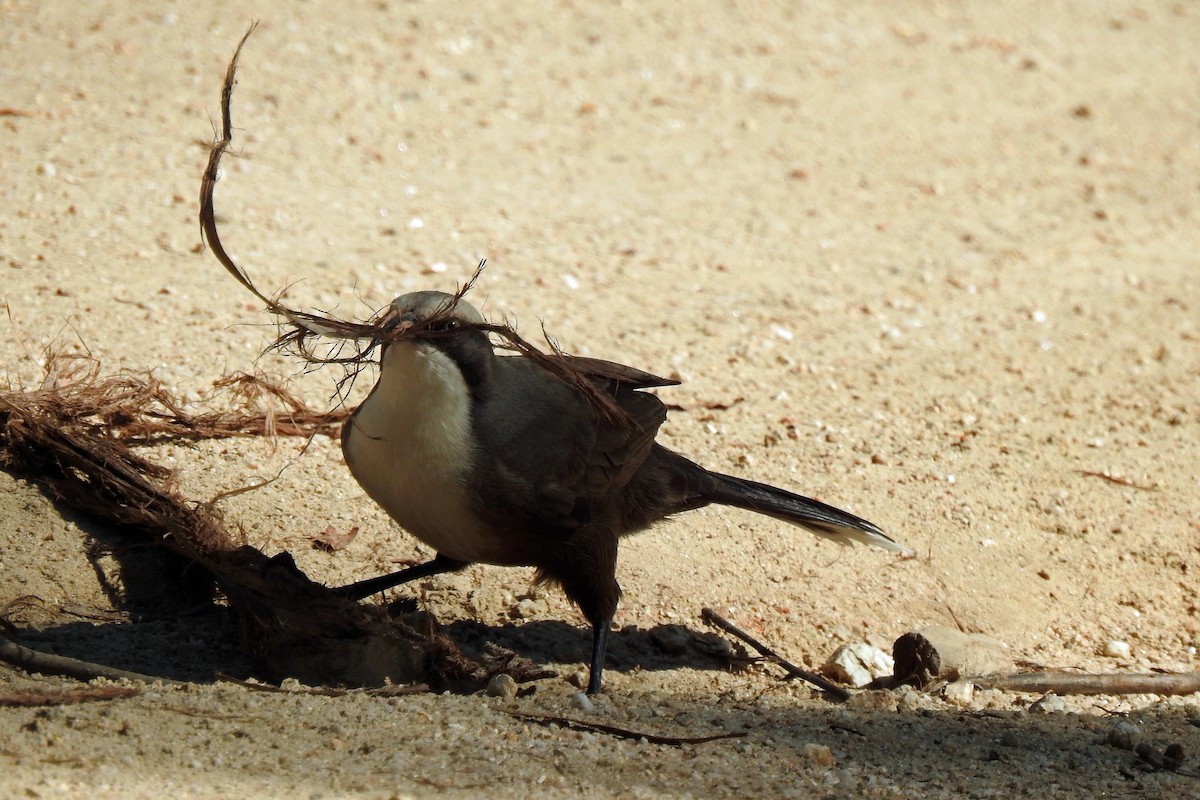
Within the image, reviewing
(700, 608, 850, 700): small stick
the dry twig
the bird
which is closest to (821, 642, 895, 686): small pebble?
(700, 608, 850, 700): small stick

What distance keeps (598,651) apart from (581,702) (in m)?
0.53

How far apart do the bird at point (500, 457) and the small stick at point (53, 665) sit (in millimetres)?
913

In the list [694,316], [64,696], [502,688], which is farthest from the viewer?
[694,316]

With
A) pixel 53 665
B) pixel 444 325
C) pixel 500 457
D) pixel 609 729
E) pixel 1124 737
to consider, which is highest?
pixel 444 325

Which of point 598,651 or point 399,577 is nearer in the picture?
point 598,651

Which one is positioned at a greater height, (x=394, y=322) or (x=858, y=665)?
(x=394, y=322)

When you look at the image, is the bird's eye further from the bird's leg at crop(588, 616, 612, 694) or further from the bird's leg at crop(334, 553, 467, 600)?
the bird's leg at crop(588, 616, 612, 694)

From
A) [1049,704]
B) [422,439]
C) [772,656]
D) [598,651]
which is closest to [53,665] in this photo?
[422,439]

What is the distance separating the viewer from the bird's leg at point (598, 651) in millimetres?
4203

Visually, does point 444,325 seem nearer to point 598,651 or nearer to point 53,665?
point 598,651

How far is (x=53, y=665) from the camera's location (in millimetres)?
3492

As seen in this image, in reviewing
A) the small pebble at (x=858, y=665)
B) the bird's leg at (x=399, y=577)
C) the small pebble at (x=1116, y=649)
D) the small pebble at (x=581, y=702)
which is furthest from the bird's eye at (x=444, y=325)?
the small pebble at (x=1116, y=649)

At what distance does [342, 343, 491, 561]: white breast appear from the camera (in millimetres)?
3928

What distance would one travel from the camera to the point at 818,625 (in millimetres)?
4898
